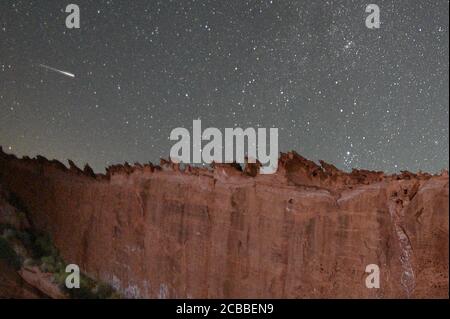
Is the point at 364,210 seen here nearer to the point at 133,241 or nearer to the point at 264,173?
the point at 264,173

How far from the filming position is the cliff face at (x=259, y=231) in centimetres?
719

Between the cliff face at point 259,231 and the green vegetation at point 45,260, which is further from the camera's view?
the green vegetation at point 45,260

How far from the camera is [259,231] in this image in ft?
30.6

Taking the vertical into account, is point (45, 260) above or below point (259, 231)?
below

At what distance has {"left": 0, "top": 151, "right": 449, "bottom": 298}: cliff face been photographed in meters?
7.19

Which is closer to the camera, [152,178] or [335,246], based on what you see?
[335,246]

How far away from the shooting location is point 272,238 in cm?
906

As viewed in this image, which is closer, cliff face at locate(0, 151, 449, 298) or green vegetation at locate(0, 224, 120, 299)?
cliff face at locate(0, 151, 449, 298)

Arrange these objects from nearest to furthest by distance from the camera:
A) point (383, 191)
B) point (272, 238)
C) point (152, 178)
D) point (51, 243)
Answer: point (383, 191)
point (272, 238)
point (152, 178)
point (51, 243)

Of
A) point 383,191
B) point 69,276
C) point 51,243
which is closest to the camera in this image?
point 383,191

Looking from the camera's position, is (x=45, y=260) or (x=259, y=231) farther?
(x=45, y=260)
